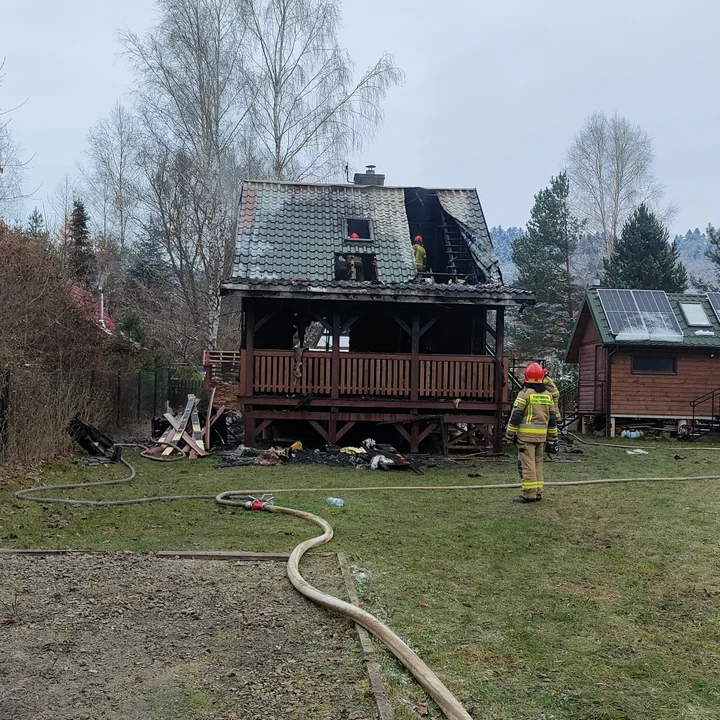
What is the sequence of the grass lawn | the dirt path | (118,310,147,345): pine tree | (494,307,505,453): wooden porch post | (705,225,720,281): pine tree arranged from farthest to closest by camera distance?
(705,225,720,281): pine tree → (118,310,147,345): pine tree → (494,307,505,453): wooden porch post → the grass lawn → the dirt path

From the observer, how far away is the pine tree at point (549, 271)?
38062 millimetres

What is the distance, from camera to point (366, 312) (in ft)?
46.6

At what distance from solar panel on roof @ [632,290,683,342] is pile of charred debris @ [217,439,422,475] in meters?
11.4

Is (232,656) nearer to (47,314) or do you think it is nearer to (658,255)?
(47,314)

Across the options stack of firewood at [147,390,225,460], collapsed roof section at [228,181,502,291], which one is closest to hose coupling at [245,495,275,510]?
stack of firewood at [147,390,225,460]

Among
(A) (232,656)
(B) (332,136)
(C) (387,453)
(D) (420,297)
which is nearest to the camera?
(A) (232,656)

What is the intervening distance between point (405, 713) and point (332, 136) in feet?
75.4

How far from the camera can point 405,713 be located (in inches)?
112

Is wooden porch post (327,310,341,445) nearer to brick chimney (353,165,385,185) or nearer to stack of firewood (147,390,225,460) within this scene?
stack of firewood (147,390,225,460)

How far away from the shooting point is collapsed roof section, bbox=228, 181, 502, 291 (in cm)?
1494

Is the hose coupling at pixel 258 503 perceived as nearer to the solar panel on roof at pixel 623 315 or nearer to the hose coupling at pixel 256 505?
the hose coupling at pixel 256 505

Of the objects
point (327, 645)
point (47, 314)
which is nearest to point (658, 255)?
point (47, 314)

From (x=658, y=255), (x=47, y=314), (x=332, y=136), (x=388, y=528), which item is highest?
(x=332, y=136)

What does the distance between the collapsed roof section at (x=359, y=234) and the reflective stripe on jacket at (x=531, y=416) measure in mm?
6276
